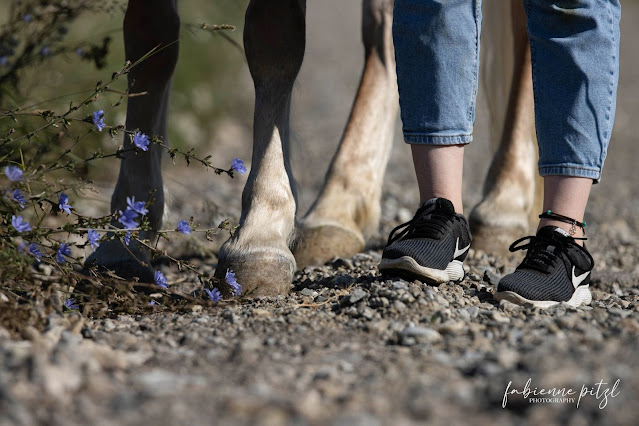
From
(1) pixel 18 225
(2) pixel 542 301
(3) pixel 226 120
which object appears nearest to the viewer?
(1) pixel 18 225

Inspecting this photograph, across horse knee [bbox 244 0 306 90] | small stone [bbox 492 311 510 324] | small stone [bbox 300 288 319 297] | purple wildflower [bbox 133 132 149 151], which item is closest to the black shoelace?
small stone [bbox 492 311 510 324]

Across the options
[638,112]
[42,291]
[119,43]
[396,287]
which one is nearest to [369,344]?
[396,287]

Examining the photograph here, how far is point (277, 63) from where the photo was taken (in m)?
2.35

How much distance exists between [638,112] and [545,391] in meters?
7.50

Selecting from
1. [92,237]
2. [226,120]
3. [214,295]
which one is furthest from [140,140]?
[226,120]

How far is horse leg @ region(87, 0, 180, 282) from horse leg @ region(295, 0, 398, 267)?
2.10 feet

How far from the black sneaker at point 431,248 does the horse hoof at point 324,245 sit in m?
0.56

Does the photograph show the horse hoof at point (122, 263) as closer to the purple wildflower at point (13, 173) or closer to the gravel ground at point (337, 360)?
the gravel ground at point (337, 360)

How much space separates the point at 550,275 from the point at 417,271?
1.20ft

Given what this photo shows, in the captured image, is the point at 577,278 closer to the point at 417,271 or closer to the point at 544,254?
the point at 544,254

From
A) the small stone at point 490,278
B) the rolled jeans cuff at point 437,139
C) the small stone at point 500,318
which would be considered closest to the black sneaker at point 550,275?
the small stone at point 500,318

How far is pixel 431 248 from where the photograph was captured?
2062 mm

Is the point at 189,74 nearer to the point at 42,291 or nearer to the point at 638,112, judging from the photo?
the point at 42,291

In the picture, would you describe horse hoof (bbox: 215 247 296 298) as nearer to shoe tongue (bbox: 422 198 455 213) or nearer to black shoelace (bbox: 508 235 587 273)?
shoe tongue (bbox: 422 198 455 213)
